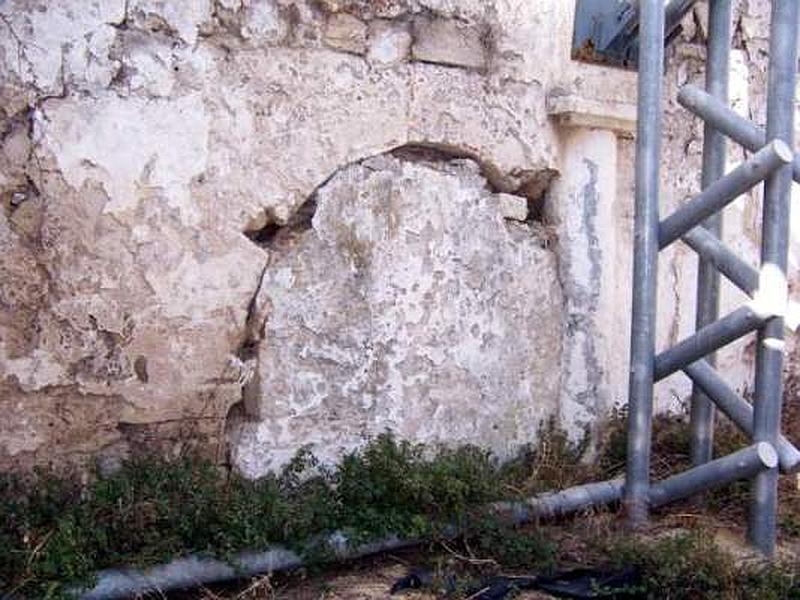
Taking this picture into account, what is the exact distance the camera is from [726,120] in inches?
134

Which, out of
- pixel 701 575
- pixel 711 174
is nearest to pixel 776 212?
pixel 711 174

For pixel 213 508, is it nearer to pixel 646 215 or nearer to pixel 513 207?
pixel 513 207

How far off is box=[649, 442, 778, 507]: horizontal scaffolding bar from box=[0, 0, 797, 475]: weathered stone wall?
1.76ft

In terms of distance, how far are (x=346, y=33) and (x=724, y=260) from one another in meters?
1.54

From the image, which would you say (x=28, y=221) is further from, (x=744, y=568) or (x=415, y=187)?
(x=744, y=568)

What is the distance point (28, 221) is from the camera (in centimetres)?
283

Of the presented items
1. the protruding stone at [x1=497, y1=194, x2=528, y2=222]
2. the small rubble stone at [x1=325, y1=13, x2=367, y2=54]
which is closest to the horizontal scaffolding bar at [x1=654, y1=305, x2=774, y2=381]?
the protruding stone at [x1=497, y1=194, x2=528, y2=222]

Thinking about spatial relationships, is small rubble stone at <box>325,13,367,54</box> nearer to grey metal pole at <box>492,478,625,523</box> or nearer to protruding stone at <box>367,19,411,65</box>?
protruding stone at <box>367,19,411,65</box>

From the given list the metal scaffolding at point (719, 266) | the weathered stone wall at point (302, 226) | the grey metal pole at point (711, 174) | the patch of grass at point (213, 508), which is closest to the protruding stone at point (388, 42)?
the weathered stone wall at point (302, 226)

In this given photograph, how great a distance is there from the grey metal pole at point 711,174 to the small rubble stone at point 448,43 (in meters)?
0.87

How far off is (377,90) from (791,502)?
2.29 metres

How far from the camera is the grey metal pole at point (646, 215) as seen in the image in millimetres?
3385

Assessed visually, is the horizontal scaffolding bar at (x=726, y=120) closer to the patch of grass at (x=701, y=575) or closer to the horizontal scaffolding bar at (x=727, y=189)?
the horizontal scaffolding bar at (x=727, y=189)

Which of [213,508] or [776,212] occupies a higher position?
[776,212]
